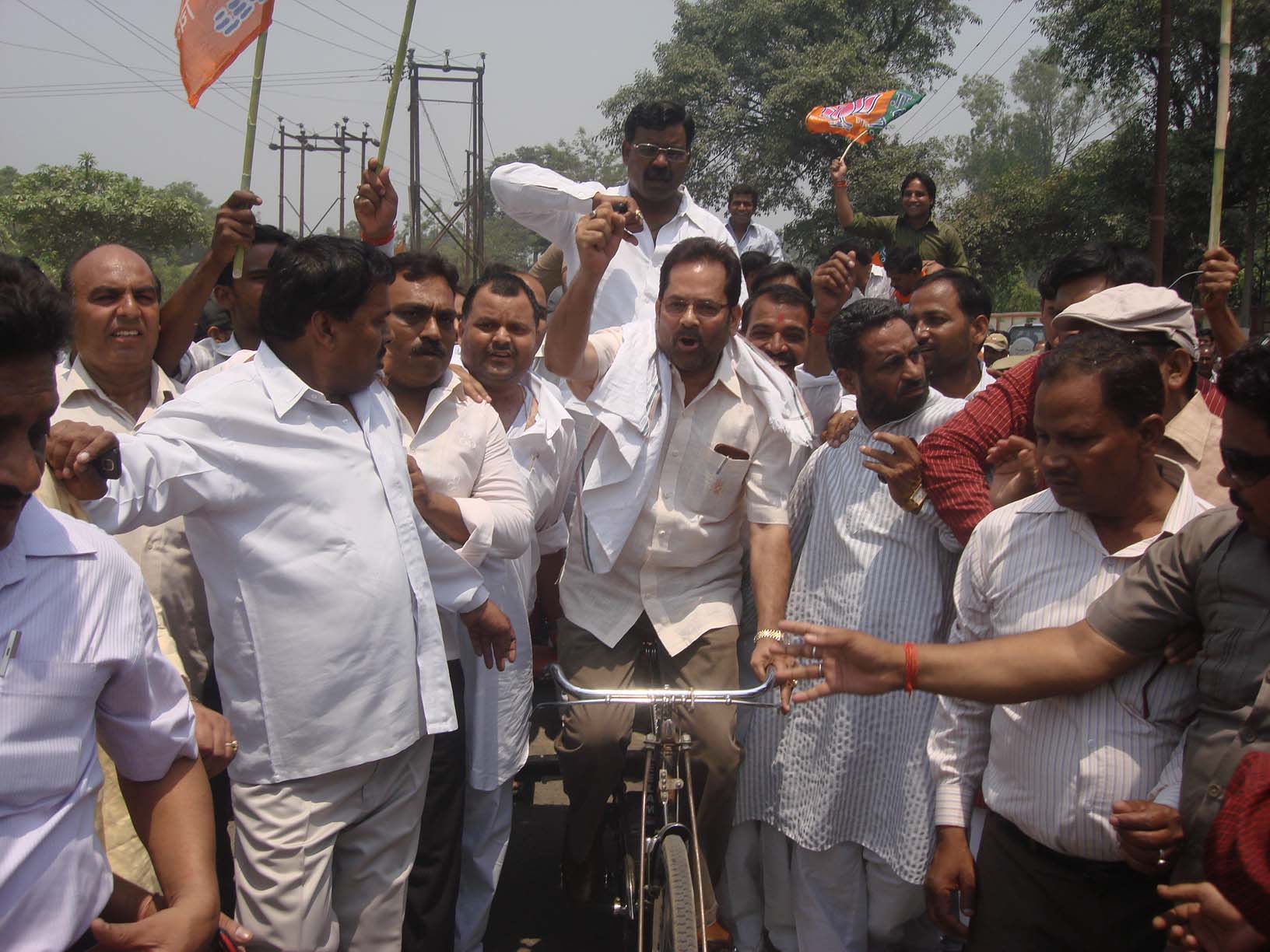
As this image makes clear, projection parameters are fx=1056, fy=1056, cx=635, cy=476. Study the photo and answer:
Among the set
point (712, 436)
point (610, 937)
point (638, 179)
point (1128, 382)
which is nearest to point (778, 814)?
point (610, 937)

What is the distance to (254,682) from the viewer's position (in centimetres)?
274

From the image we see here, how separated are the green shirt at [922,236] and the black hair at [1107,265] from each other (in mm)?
3633

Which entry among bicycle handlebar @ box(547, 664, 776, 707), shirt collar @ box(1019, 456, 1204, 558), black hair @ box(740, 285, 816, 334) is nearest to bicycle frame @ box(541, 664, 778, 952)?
bicycle handlebar @ box(547, 664, 776, 707)

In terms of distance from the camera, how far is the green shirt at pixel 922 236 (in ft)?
24.2

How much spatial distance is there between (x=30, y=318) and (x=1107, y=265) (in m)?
3.24

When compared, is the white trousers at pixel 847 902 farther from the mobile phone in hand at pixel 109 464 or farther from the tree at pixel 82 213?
the tree at pixel 82 213

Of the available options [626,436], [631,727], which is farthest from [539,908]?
[626,436]

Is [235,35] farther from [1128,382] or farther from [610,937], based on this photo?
[610,937]

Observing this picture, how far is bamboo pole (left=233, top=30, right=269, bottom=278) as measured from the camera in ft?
11.5

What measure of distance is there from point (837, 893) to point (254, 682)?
2.09 meters

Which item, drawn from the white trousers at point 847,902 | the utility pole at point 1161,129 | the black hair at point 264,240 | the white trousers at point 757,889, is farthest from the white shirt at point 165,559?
the utility pole at point 1161,129

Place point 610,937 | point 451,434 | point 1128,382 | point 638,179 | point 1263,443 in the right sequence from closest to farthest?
point 1263,443
point 1128,382
point 451,434
point 610,937
point 638,179

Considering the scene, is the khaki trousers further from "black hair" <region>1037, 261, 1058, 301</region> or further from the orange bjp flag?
the orange bjp flag

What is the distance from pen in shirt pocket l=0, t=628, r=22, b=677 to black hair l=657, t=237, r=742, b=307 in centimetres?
250
